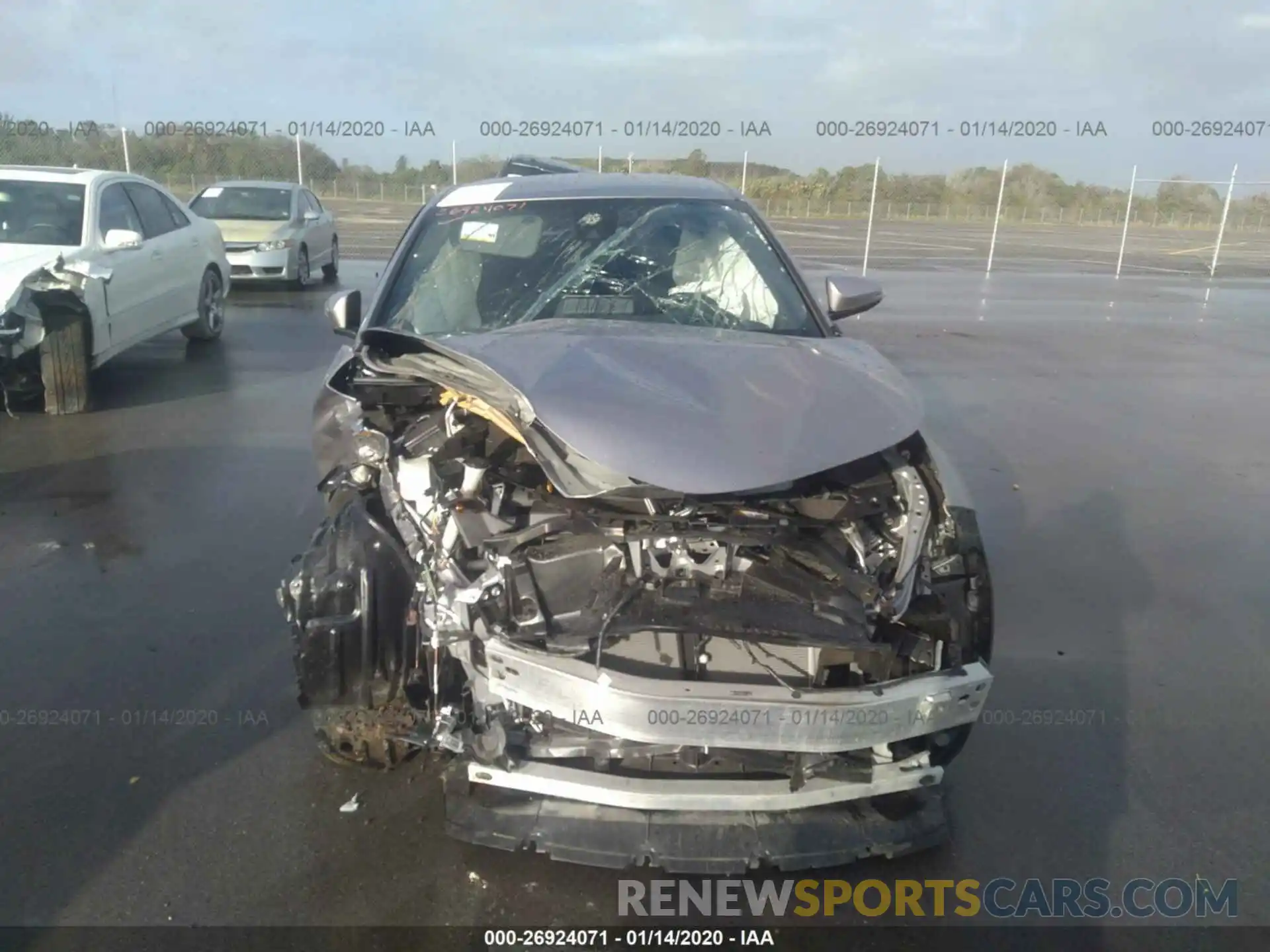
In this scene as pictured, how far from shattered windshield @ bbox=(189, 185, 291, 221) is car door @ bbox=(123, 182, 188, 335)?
518 centimetres

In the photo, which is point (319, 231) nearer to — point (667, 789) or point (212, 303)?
point (212, 303)

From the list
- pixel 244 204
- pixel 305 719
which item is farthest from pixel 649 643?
pixel 244 204

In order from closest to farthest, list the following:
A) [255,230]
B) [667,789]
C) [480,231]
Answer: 1. [667,789]
2. [480,231]
3. [255,230]

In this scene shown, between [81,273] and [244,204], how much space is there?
7.75 m

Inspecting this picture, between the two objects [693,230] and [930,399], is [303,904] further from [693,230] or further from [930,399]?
[930,399]

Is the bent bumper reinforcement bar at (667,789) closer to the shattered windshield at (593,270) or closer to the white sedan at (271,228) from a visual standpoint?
the shattered windshield at (593,270)

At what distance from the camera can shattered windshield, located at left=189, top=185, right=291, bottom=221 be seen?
47.0 feet

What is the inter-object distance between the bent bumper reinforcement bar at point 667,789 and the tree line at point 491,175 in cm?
608

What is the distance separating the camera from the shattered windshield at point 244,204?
14.3 meters

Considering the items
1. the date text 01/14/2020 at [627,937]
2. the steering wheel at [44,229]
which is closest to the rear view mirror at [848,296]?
the date text 01/14/2020 at [627,937]

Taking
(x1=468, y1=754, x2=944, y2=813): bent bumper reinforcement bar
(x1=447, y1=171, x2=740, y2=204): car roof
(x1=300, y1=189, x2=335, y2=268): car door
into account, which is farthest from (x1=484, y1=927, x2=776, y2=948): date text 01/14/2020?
(x1=300, y1=189, x2=335, y2=268): car door

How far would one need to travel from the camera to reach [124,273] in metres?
8.12

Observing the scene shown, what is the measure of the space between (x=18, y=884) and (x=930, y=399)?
7428 mm

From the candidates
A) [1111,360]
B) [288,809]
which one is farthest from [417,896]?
[1111,360]
